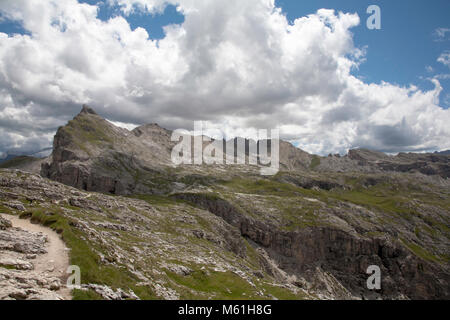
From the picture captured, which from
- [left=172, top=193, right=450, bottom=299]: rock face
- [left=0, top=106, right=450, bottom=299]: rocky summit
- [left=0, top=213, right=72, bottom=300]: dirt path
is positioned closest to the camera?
[left=0, top=213, right=72, bottom=300]: dirt path

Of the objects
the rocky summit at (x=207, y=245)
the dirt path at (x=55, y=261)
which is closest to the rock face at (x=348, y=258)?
the rocky summit at (x=207, y=245)

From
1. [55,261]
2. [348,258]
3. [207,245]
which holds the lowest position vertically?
[348,258]

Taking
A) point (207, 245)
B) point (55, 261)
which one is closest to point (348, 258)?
point (207, 245)

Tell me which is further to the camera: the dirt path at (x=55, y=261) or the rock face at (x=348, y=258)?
the rock face at (x=348, y=258)

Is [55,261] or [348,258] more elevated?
[55,261]

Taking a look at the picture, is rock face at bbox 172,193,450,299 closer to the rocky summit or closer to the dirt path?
the rocky summit

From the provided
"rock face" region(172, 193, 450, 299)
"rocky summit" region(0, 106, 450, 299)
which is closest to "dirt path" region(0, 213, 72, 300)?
"rocky summit" region(0, 106, 450, 299)

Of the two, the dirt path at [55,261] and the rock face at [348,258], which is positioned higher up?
the dirt path at [55,261]

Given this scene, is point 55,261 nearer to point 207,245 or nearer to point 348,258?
point 207,245

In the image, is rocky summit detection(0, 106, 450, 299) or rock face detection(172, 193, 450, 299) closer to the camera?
rocky summit detection(0, 106, 450, 299)

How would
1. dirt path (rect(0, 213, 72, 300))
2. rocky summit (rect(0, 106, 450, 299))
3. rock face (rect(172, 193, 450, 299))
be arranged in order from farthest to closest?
rock face (rect(172, 193, 450, 299)) → rocky summit (rect(0, 106, 450, 299)) → dirt path (rect(0, 213, 72, 300))

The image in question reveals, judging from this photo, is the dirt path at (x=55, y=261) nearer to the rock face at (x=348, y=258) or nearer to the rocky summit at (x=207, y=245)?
the rocky summit at (x=207, y=245)

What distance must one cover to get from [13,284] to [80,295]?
16.6ft
